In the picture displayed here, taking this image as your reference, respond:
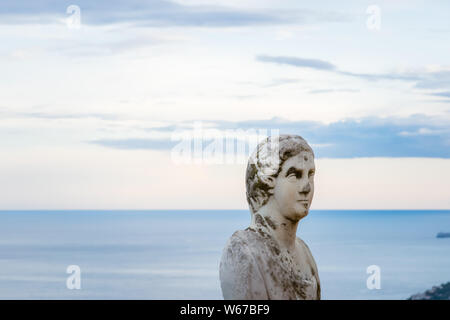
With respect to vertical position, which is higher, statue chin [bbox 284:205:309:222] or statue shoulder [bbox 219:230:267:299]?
statue chin [bbox 284:205:309:222]

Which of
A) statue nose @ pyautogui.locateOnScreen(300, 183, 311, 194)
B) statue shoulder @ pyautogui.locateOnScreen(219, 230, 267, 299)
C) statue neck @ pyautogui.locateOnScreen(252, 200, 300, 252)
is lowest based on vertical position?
statue shoulder @ pyautogui.locateOnScreen(219, 230, 267, 299)

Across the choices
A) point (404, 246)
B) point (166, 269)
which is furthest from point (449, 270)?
point (166, 269)

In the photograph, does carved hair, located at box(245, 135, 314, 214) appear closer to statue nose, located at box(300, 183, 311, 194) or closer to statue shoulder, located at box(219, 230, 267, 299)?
statue nose, located at box(300, 183, 311, 194)

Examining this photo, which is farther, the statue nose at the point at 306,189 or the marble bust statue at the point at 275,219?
the statue nose at the point at 306,189

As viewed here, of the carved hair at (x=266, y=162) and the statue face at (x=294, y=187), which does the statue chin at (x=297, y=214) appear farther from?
the carved hair at (x=266, y=162)

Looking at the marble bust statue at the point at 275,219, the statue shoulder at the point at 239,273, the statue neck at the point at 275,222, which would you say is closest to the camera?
the statue shoulder at the point at 239,273

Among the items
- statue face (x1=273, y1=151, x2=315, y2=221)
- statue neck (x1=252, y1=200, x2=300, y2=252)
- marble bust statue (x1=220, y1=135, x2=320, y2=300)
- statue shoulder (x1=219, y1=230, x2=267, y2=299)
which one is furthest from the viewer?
statue neck (x1=252, y1=200, x2=300, y2=252)

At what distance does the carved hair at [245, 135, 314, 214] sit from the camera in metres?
10.4

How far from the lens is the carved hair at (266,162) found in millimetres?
10414

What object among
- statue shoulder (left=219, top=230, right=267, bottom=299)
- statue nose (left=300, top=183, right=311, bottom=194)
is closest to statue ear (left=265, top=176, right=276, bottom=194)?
statue nose (left=300, top=183, right=311, bottom=194)

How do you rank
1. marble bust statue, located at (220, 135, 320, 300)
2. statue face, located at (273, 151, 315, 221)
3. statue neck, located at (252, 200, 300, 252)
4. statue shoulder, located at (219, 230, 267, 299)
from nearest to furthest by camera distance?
statue shoulder, located at (219, 230, 267, 299) < marble bust statue, located at (220, 135, 320, 300) < statue face, located at (273, 151, 315, 221) < statue neck, located at (252, 200, 300, 252)

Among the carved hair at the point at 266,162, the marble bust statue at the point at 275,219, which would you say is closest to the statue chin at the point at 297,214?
the marble bust statue at the point at 275,219

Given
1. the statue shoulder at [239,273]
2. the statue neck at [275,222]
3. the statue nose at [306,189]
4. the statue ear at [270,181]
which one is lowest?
the statue shoulder at [239,273]
